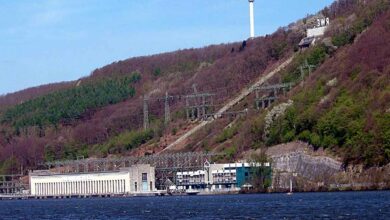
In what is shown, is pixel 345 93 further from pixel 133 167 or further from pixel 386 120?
pixel 133 167

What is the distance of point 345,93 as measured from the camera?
174500 mm

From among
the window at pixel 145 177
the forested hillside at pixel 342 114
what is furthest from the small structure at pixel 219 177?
the forested hillside at pixel 342 114

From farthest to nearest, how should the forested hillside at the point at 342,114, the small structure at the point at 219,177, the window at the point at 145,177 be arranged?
the window at the point at 145,177, the small structure at the point at 219,177, the forested hillside at the point at 342,114

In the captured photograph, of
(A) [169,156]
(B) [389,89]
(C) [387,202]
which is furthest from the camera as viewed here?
(A) [169,156]

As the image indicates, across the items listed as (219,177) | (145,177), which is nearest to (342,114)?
(219,177)

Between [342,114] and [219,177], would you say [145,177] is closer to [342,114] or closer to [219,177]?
[219,177]

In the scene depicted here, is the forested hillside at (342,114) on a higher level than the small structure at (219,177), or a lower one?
higher

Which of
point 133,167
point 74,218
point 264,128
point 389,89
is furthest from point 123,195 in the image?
point 74,218

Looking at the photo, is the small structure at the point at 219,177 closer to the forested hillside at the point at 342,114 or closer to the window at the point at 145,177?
the window at the point at 145,177

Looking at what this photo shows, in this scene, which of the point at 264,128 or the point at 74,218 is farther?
the point at 264,128

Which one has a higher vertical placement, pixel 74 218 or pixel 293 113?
pixel 293 113

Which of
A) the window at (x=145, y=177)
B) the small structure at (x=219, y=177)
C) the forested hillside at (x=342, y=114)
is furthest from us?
the window at (x=145, y=177)

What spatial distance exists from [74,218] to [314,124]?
234ft

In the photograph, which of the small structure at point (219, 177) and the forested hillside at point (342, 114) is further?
the small structure at point (219, 177)
